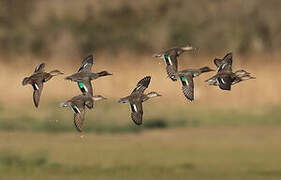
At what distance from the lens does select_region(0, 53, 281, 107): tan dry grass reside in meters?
21.6

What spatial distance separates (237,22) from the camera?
2359 centimetres

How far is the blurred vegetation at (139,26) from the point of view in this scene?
2319 cm

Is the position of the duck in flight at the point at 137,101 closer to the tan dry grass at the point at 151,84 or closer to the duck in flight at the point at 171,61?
the duck in flight at the point at 171,61

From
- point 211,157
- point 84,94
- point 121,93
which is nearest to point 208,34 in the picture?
point 121,93

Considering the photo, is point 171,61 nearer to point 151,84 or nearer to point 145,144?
point 145,144

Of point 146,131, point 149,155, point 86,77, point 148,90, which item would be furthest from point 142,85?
point 148,90

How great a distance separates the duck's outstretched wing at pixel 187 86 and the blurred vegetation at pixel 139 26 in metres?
16.0

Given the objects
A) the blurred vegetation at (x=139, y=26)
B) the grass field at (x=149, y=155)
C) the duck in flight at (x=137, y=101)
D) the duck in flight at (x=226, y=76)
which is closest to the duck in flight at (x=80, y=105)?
the duck in flight at (x=137, y=101)

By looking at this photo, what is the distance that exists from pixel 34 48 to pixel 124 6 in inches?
90.9

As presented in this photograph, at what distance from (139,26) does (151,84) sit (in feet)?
8.87

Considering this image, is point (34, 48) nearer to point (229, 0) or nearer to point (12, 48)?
point (12, 48)

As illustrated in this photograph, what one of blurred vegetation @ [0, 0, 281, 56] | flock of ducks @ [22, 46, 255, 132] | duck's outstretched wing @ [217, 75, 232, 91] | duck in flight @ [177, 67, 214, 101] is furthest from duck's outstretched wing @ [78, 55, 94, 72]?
blurred vegetation @ [0, 0, 281, 56]

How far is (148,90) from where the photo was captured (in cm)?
2016

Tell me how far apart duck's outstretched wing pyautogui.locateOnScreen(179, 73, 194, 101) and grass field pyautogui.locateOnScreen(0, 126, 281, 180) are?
28.0 ft
